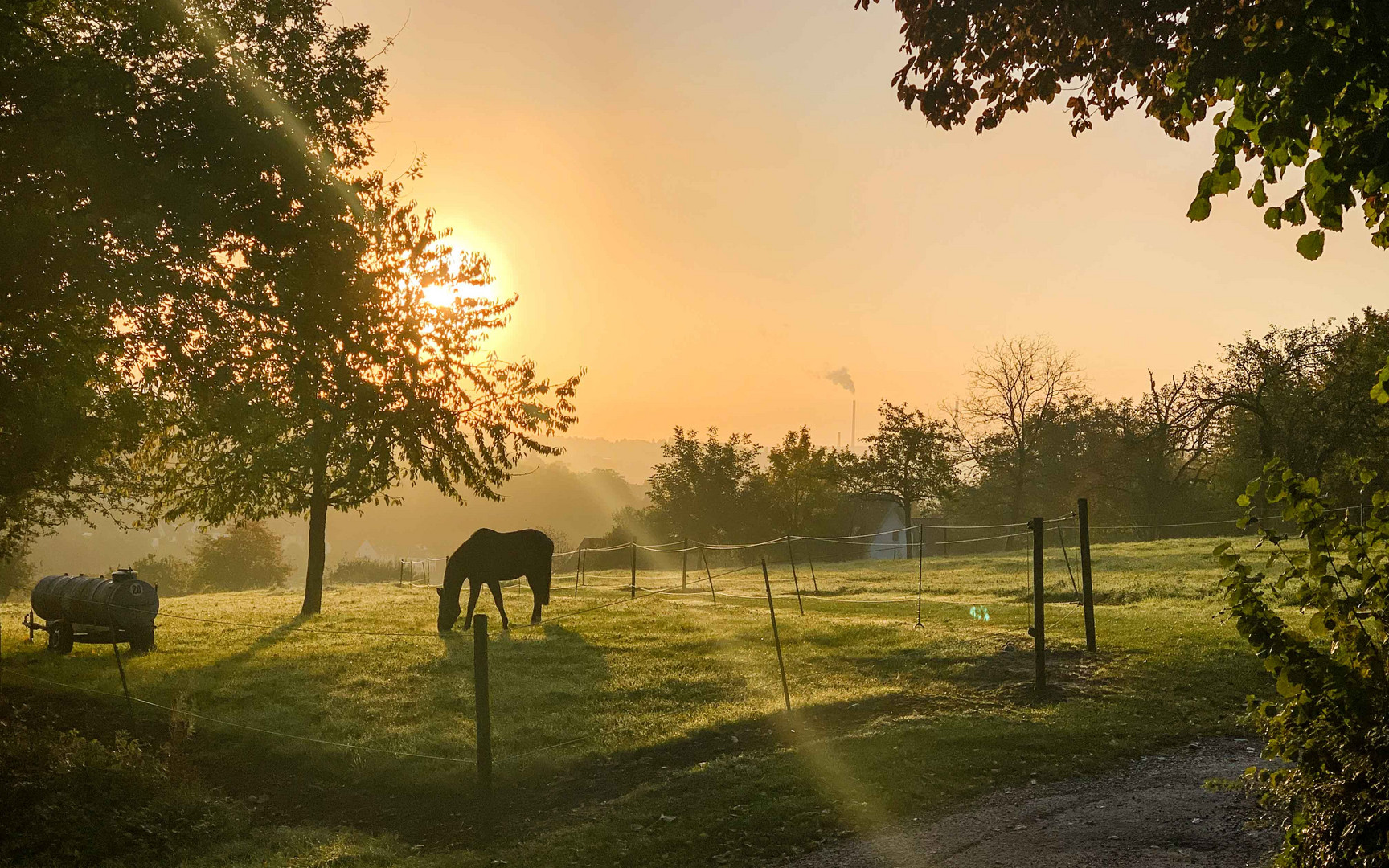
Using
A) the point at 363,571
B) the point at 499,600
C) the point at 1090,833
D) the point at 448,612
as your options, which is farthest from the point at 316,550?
the point at 363,571

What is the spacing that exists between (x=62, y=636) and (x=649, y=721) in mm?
14458

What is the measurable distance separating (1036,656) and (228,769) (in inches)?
432

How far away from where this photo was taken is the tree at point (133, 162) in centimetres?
1117

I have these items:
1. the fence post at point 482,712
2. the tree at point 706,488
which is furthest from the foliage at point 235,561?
the fence post at point 482,712

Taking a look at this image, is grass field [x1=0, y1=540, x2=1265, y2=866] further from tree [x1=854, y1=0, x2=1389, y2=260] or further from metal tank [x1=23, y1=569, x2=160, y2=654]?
tree [x1=854, y1=0, x2=1389, y2=260]

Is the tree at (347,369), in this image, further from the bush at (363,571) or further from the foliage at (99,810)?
the bush at (363,571)

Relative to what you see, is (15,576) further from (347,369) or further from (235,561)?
(347,369)

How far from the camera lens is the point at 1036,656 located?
13125 mm

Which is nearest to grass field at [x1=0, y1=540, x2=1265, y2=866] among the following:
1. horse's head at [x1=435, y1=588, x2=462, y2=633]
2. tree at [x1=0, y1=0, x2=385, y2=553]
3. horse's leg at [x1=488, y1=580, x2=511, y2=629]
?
horse's head at [x1=435, y1=588, x2=462, y2=633]

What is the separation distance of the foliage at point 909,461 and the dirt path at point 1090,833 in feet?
198

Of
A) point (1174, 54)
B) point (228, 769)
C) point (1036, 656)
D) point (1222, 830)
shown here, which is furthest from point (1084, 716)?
point (228, 769)

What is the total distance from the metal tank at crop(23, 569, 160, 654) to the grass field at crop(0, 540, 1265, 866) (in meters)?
0.69

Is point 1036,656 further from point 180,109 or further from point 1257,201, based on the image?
point 180,109

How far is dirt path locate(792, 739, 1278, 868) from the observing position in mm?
6883
